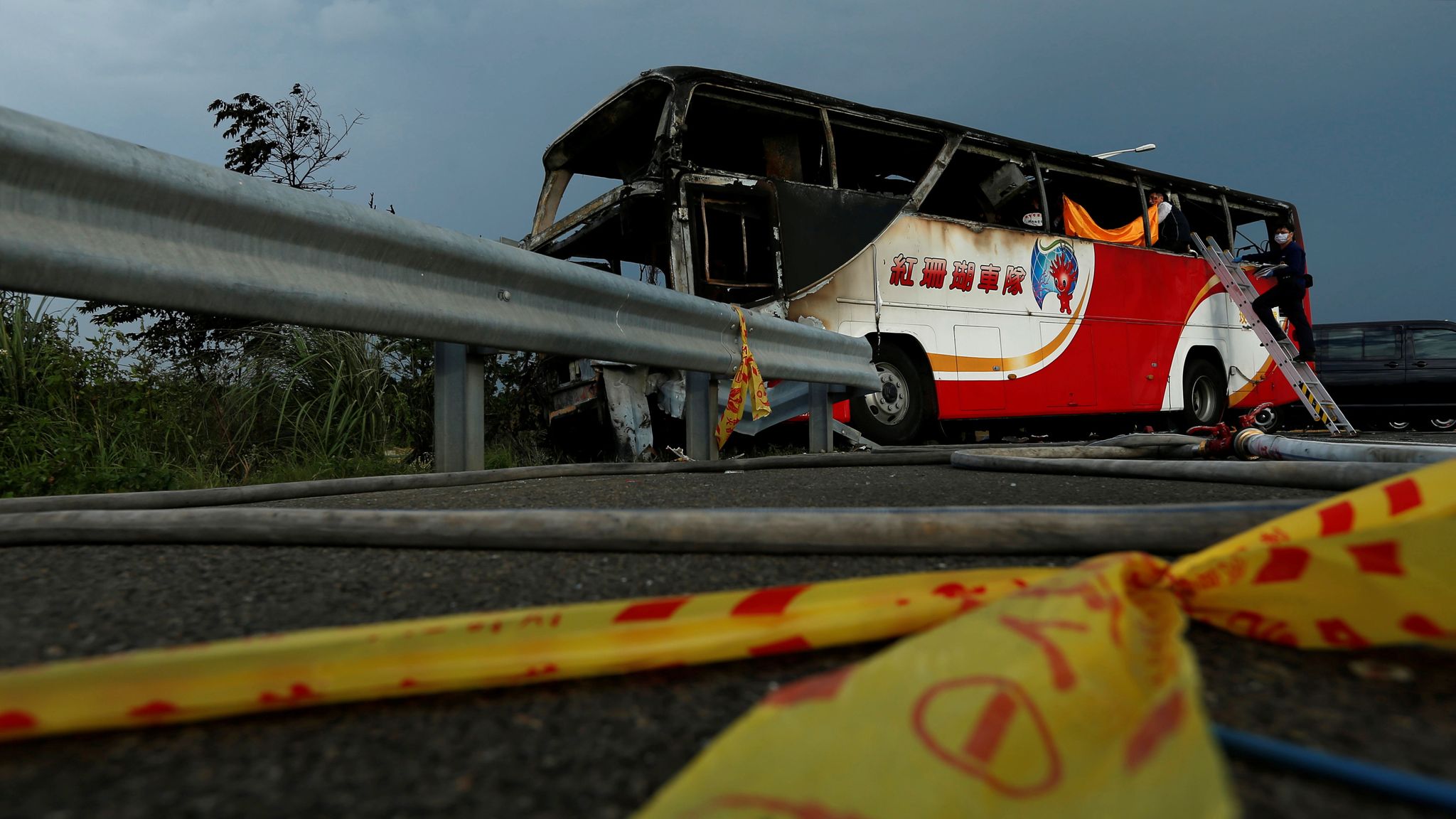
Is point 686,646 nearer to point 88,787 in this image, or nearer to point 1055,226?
point 88,787

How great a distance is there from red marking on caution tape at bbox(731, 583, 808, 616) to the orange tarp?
28.4 feet

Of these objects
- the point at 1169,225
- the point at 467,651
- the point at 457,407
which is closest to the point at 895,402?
the point at 457,407

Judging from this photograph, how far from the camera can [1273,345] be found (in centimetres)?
1020

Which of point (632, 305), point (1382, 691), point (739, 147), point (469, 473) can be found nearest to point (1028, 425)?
point (739, 147)

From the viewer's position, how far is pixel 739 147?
23.9 feet

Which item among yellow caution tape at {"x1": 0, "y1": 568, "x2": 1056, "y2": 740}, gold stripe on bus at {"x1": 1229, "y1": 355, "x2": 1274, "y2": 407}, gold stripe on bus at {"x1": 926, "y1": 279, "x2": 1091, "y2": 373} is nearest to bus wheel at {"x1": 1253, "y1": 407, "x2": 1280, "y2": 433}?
gold stripe on bus at {"x1": 1229, "y1": 355, "x2": 1274, "y2": 407}

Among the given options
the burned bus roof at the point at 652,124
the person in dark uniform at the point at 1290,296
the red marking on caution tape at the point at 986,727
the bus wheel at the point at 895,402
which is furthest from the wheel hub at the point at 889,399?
the red marking on caution tape at the point at 986,727

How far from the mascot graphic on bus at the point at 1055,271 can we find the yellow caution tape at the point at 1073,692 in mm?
7640

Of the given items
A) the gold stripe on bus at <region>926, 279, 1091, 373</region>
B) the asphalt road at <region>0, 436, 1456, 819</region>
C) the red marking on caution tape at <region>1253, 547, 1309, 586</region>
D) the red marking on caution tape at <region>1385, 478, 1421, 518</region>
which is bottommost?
the asphalt road at <region>0, 436, 1456, 819</region>

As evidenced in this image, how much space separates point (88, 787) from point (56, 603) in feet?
2.37

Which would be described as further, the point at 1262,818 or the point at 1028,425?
the point at 1028,425

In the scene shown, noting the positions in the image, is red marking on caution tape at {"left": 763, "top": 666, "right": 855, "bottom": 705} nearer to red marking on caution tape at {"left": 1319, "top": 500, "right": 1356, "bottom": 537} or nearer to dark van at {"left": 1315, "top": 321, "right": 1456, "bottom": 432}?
red marking on caution tape at {"left": 1319, "top": 500, "right": 1356, "bottom": 537}

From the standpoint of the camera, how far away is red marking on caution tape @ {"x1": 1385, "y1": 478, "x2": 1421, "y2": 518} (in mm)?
955

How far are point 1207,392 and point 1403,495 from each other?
35.4 feet
